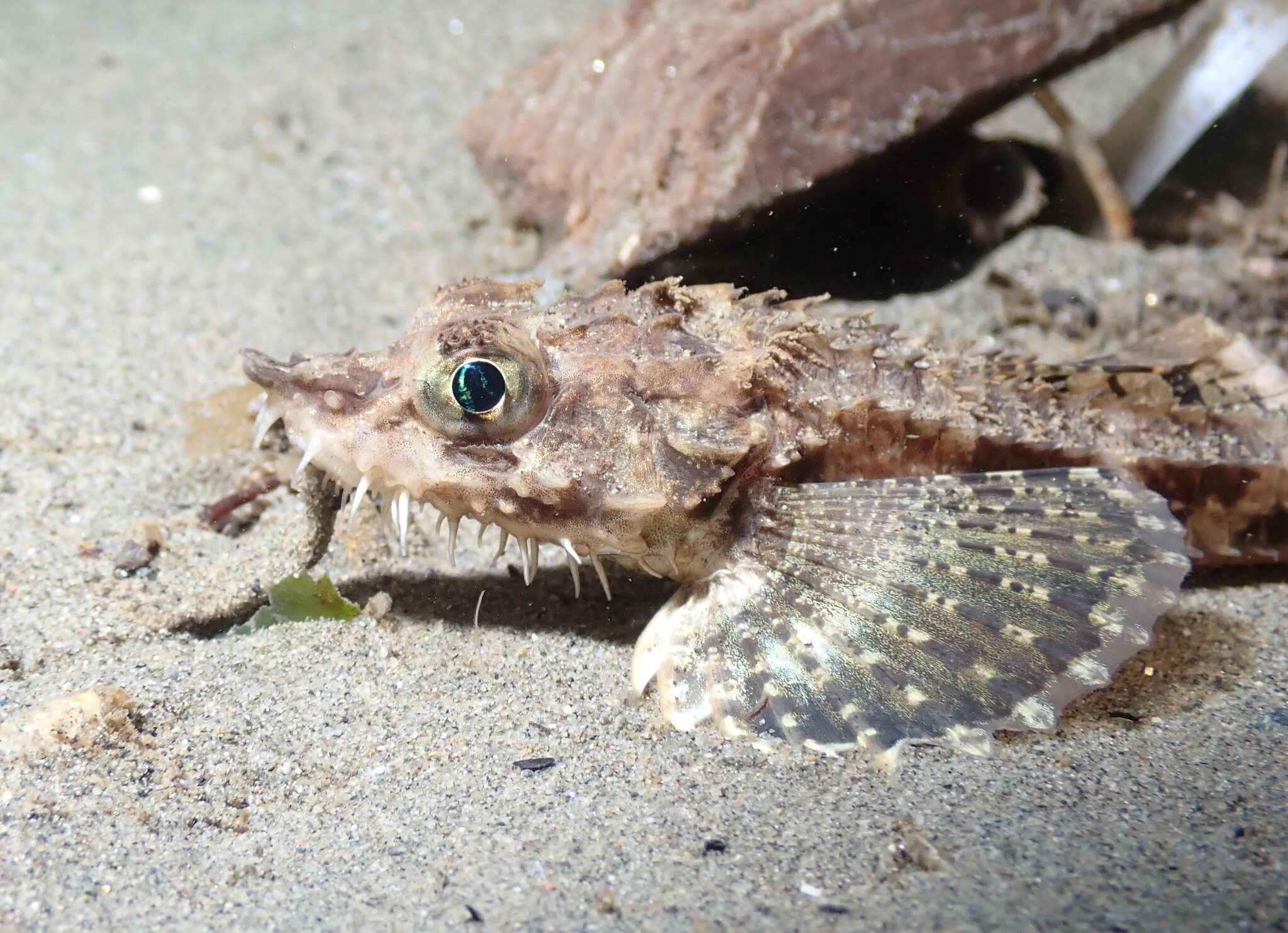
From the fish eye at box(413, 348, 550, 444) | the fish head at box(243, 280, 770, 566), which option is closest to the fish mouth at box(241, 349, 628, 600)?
the fish head at box(243, 280, 770, 566)

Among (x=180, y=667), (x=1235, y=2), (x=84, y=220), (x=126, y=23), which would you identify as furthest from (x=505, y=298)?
(x=126, y=23)

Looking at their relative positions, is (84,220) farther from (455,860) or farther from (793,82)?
(455,860)

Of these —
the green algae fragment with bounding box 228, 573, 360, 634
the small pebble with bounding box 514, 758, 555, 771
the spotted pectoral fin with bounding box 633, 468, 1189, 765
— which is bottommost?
the small pebble with bounding box 514, 758, 555, 771

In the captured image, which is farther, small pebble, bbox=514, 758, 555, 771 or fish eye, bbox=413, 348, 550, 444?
fish eye, bbox=413, 348, 550, 444

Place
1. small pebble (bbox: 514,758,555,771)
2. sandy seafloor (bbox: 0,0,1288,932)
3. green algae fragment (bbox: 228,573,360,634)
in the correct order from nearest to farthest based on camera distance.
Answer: sandy seafloor (bbox: 0,0,1288,932) < small pebble (bbox: 514,758,555,771) < green algae fragment (bbox: 228,573,360,634)

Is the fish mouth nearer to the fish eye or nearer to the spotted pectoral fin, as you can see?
the fish eye

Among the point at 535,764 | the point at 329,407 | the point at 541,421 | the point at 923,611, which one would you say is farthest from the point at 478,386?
the point at 923,611

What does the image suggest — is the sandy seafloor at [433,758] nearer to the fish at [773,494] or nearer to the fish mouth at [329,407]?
the fish at [773,494]
